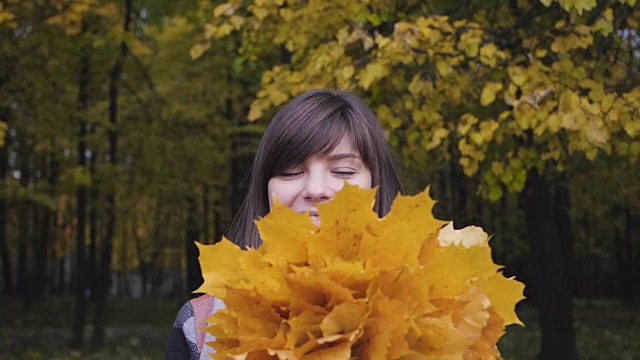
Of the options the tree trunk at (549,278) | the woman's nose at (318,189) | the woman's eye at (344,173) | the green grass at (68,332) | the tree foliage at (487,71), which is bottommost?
the green grass at (68,332)

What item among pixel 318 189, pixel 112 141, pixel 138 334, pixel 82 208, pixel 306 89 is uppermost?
pixel 112 141

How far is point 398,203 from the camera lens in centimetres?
109

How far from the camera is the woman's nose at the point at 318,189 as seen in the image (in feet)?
5.34

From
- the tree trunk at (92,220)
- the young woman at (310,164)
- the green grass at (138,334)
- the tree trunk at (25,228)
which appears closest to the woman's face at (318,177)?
the young woman at (310,164)

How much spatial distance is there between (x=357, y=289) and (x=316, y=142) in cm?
72

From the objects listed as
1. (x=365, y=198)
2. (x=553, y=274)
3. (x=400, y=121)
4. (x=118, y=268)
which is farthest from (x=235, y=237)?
(x=118, y=268)

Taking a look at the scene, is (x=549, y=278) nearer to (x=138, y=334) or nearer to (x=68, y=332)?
(x=138, y=334)

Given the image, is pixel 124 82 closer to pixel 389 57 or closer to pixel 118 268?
pixel 389 57

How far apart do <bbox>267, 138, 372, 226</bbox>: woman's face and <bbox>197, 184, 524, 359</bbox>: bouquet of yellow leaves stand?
0.54m

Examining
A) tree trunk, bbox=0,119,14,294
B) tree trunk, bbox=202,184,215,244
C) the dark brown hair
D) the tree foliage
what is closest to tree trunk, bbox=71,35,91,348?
tree trunk, bbox=0,119,14,294

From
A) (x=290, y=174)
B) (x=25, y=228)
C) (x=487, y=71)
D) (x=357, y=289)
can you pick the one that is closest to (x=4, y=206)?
(x=25, y=228)

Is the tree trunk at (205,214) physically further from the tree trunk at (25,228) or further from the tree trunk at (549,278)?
the tree trunk at (549,278)

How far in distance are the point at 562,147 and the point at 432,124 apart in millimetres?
954

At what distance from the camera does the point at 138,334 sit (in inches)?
670
